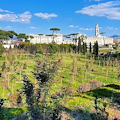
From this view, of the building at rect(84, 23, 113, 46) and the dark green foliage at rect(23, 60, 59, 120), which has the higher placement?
the building at rect(84, 23, 113, 46)

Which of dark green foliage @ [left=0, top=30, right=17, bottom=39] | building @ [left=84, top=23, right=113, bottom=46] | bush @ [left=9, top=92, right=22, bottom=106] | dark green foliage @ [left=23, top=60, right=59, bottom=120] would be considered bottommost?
bush @ [left=9, top=92, right=22, bottom=106]

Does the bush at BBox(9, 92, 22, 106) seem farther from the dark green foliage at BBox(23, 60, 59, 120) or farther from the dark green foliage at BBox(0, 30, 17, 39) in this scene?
the dark green foliage at BBox(0, 30, 17, 39)

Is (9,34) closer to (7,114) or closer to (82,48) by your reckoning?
(82,48)

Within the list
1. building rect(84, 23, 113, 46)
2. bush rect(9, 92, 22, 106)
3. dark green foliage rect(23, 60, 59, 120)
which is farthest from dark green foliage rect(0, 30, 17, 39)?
building rect(84, 23, 113, 46)

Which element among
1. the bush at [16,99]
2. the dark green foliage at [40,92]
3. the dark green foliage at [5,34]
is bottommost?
the bush at [16,99]

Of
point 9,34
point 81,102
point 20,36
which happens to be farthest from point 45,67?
point 20,36

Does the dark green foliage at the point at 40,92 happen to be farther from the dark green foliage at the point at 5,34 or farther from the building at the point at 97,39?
the building at the point at 97,39

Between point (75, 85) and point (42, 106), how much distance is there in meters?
10.5

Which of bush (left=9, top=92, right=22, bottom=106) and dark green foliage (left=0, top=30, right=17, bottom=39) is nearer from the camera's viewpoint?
bush (left=9, top=92, right=22, bottom=106)

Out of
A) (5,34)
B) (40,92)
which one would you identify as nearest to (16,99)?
(40,92)

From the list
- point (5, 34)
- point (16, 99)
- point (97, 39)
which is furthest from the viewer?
point (97, 39)

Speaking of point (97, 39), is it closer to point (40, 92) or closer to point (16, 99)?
point (16, 99)

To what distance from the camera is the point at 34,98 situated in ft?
17.0

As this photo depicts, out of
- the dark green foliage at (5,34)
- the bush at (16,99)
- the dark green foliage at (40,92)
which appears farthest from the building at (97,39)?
the dark green foliage at (40,92)
